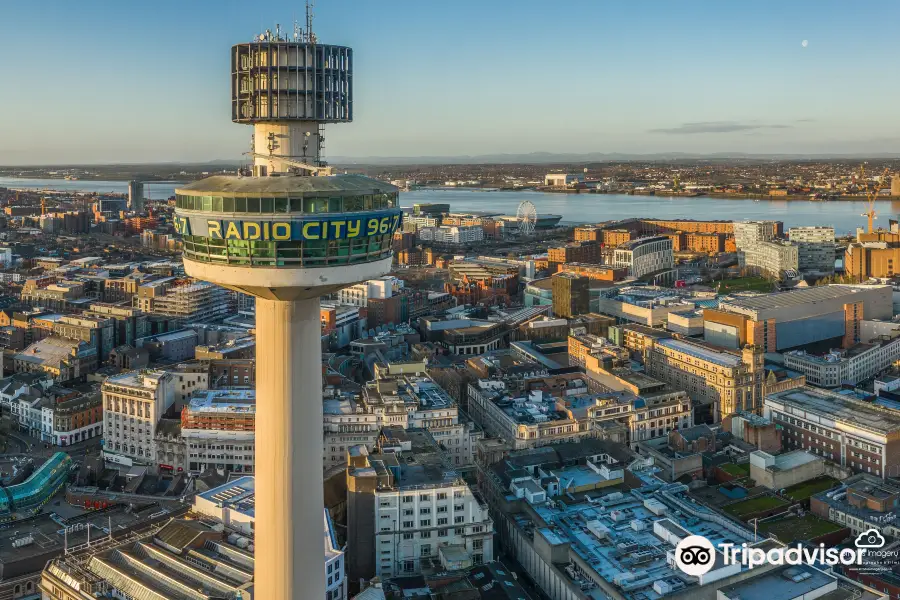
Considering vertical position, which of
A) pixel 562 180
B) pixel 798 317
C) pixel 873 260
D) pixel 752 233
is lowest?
pixel 798 317

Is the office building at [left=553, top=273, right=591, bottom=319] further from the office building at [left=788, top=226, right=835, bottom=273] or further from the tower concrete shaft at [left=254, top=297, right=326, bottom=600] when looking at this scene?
the tower concrete shaft at [left=254, top=297, right=326, bottom=600]

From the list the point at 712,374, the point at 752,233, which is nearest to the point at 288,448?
the point at 712,374

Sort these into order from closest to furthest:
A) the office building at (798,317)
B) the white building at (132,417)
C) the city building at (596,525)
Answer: the city building at (596,525)
the white building at (132,417)
the office building at (798,317)

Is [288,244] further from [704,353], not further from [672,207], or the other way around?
[672,207]

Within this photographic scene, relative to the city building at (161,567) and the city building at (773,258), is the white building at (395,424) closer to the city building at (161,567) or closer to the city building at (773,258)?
the city building at (161,567)

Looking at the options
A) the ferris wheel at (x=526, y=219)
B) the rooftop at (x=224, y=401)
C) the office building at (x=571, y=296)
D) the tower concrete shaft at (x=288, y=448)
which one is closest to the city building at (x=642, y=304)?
the office building at (x=571, y=296)

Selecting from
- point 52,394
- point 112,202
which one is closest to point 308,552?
point 52,394

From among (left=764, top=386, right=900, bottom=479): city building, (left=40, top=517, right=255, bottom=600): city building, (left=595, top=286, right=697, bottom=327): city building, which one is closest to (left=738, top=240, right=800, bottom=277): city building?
(left=595, top=286, right=697, bottom=327): city building
